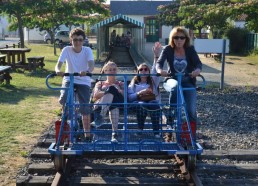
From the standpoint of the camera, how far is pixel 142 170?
20.0 feet

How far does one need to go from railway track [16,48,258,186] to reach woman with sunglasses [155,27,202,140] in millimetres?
744

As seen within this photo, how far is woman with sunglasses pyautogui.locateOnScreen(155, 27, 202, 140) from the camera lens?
6.26 m

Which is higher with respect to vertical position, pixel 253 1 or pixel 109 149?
pixel 253 1

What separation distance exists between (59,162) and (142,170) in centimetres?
122

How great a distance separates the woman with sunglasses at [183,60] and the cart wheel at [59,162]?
1789mm

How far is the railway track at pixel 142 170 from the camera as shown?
558cm

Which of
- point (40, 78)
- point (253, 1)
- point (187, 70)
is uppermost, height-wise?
point (253, 1)

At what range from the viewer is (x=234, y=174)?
20.0 feet

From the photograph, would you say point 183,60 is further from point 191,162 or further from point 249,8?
point 249,8

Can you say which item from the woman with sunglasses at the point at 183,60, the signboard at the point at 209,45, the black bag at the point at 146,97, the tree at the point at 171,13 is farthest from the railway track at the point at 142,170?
the tree at the point at 171,13

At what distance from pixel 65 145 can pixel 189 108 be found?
1821 millimetres

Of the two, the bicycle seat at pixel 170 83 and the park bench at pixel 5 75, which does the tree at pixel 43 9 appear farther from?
the bicycle seat at pixel 170 83

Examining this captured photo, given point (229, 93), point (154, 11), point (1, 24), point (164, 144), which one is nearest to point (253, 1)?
point (229, 93)

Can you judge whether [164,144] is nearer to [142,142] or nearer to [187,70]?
[142,142]
